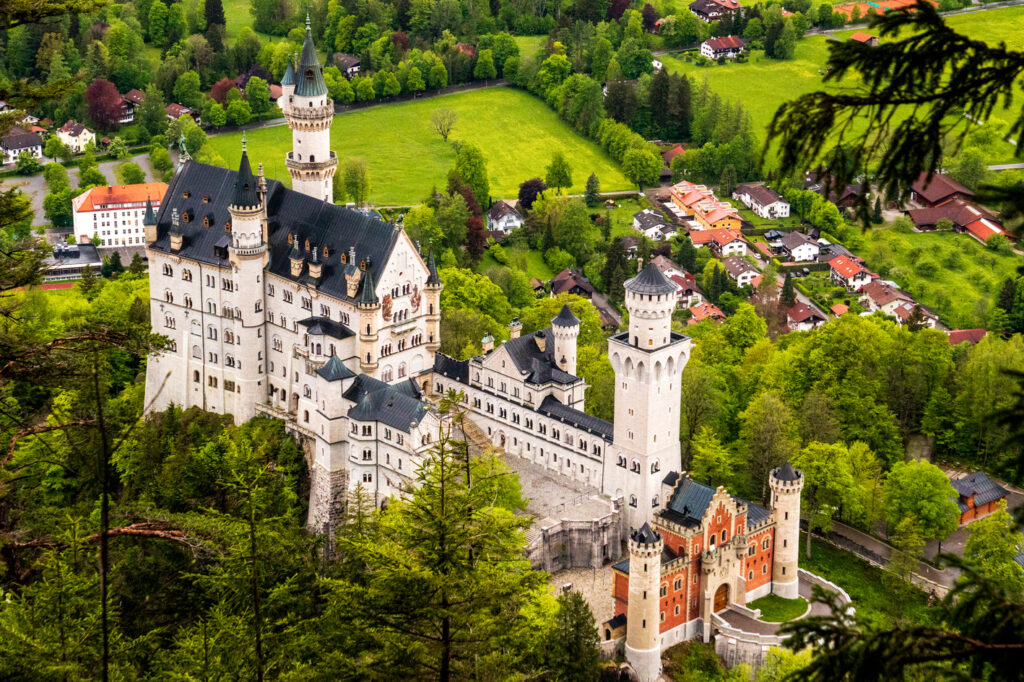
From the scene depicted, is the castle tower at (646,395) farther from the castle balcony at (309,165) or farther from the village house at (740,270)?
the village house at (740,270)

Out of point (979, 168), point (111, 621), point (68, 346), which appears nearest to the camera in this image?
point (68, 346)

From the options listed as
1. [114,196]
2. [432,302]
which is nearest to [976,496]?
[432,302]

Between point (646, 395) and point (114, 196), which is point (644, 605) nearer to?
point (646, 395)

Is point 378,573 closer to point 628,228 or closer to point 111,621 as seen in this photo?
point 111,621

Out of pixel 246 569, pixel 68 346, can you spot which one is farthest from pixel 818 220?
pixel 68 346

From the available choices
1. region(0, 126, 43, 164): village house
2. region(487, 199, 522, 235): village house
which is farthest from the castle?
region(0, 126, 43, 164): village house

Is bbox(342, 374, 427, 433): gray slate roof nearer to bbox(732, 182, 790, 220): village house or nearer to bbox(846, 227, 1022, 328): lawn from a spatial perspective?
bbox(846, 227, 1022, 328): lawn

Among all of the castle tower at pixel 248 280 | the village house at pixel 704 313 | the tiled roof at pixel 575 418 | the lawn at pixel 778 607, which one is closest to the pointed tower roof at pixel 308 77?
the castle tower at pixel 248 280
